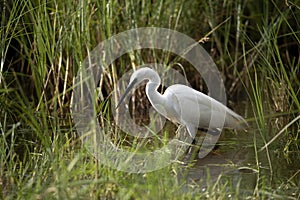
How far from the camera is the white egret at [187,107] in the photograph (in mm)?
3711

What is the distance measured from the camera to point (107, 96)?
4.35 meters

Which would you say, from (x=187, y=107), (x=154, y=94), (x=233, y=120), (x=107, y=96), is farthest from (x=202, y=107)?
(x=107, y=96)

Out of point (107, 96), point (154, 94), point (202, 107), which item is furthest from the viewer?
point (107, 96)

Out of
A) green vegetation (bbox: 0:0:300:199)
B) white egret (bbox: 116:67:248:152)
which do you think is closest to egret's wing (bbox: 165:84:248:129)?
white egret (bbox: 116:67:248:152)

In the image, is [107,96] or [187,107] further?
[107,96]

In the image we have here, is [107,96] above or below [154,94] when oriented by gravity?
below

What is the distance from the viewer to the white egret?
3.71m

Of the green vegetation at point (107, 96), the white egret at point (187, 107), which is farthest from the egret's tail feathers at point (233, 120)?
the green vegetation at point (107, 96)

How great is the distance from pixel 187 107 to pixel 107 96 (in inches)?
29.3

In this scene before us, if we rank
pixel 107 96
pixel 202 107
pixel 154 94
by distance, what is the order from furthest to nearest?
pixel 107 96 < pixel 202 107 < pixel 154 94

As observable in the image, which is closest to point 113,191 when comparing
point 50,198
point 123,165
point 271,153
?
point 123,165

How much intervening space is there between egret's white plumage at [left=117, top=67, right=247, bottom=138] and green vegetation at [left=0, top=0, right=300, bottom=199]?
0.15 meters

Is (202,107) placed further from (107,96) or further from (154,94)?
(107,96)

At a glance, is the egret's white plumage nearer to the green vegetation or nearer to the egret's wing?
the egret's wing
